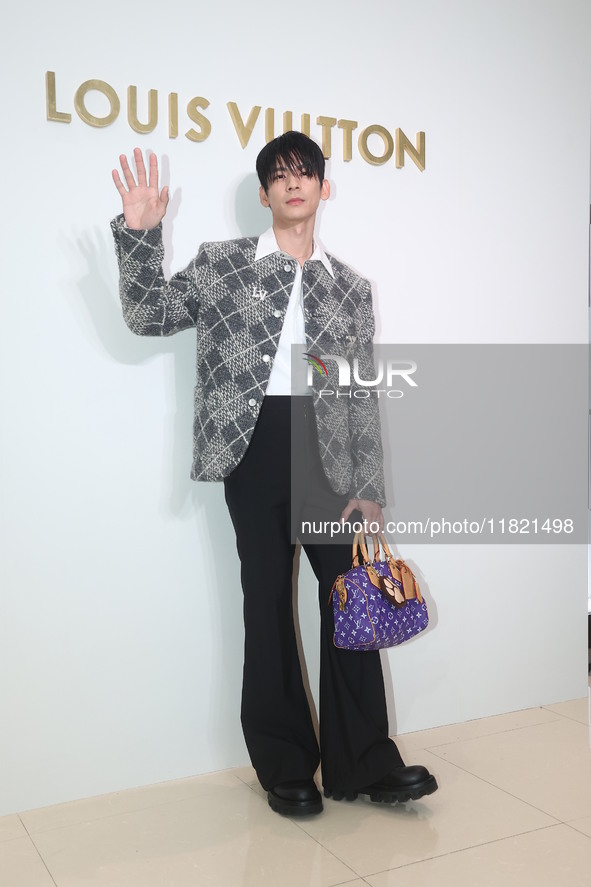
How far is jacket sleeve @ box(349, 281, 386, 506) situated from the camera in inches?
86.9

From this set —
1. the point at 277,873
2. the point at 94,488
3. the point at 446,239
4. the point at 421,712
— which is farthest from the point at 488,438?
the point at 277,873

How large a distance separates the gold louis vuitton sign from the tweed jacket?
346 millimetres

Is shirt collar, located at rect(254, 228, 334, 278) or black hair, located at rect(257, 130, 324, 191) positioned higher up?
black hair, located at rect(257, 130, 324, 191)

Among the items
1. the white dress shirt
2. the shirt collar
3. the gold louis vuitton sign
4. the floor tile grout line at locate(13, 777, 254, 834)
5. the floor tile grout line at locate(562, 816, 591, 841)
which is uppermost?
the gold louis vuitton sign

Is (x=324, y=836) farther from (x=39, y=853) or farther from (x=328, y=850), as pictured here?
(x=39, y=853)

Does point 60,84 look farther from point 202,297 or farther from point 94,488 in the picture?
point 94,488

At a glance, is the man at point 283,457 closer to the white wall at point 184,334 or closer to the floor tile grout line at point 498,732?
the white wall at point 184,334

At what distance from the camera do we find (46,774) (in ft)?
7.11

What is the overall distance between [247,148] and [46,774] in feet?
5.48

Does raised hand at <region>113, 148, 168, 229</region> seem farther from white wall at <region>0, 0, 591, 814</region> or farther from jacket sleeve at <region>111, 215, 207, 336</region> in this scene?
white wall at <region>0, 0, 591, 814</region>

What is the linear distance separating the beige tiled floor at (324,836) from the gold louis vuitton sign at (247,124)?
1661mm

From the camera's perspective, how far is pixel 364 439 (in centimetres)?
222

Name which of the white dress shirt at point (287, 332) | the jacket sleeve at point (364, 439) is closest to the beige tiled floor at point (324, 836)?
the jacket sleeve at point (364, 439)

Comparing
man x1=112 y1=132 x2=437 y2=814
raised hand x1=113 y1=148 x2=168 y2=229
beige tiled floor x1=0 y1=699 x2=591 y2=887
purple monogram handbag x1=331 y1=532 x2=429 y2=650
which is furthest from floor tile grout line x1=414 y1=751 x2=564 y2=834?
raised hand x1=113 y1=148 x2=168 y2=229
